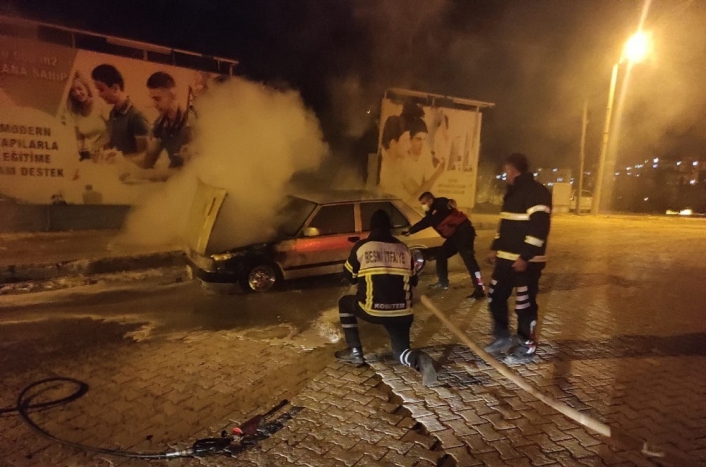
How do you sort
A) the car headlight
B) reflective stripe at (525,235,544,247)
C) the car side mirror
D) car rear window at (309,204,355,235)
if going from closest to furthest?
reflective stripe at (525,235,544,247) < the car headlight < the car side mirror < car rear window at (309,204,355,235)

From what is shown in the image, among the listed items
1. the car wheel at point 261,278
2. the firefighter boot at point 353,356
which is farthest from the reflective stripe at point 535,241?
the car wheel at point 261,278

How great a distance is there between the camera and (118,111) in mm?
11258

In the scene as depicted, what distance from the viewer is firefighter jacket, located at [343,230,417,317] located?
12.7ft

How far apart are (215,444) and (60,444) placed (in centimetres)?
104

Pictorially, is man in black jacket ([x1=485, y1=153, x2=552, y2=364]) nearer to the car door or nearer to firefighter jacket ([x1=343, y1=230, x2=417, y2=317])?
firefighter jacket ([x1=343, y1=230, x2=417, y2=317])

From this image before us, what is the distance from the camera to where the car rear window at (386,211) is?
7.07 meters

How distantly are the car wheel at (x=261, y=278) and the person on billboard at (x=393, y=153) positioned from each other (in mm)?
7839

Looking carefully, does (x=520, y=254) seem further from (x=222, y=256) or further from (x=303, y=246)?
(x=222, y=256)

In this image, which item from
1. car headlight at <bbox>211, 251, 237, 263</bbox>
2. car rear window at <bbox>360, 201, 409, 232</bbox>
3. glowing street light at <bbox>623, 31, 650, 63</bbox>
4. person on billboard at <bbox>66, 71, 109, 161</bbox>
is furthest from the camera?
glowing street light at <bbox>623, 31, 650, 63</bbox>

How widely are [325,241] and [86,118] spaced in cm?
742

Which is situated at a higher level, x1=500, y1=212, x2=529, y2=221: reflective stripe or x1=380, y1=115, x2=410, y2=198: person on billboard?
x1=380, y1=115, x2=410, y2=198: person on billboard

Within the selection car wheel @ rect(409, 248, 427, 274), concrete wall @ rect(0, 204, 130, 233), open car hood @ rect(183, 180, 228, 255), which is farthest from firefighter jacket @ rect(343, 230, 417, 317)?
concrete wall @ rect(0, 204, 130, 233)

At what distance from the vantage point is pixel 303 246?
21.9ft

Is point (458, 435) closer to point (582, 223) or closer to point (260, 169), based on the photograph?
point (260, 169)
